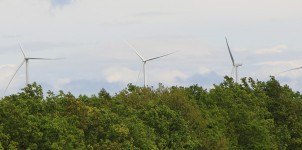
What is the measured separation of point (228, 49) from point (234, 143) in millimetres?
18165

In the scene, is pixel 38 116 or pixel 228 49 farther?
pixel 228 49

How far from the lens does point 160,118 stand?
248 feet

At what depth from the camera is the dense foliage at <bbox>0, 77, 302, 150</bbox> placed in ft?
186

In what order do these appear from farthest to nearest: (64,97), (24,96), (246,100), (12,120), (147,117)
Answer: (246,100) < (147,117) < (64,97) < (24,96) < (12,120)

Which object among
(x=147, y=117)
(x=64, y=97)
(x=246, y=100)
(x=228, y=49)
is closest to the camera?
(x=64, y=97)

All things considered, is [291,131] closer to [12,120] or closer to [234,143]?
[234,143]

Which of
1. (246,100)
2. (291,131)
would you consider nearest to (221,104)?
(246,100)

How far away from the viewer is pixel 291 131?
10038cm

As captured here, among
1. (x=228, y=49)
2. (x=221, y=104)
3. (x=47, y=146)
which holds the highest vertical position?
(x=228, y=49)

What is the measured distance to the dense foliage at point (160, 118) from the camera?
56.8 meters

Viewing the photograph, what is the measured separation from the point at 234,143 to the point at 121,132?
25685mm

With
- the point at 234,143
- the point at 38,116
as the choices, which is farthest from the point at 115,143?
the point at 234,143

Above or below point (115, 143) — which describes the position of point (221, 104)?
above

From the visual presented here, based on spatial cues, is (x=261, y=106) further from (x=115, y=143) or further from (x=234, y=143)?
(x=115, y=143)
